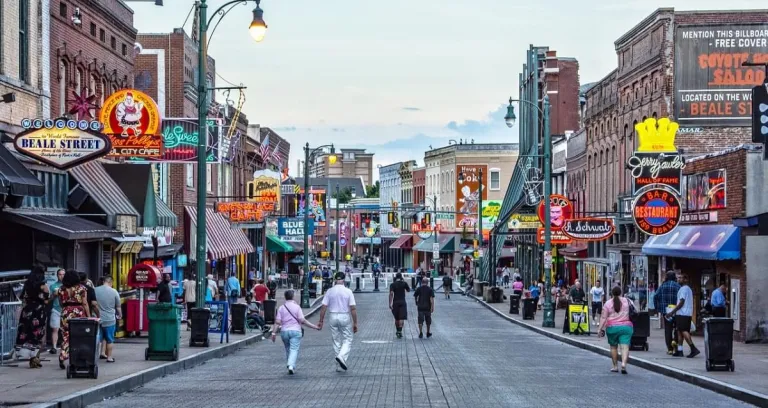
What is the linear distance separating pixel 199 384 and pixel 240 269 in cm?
4593

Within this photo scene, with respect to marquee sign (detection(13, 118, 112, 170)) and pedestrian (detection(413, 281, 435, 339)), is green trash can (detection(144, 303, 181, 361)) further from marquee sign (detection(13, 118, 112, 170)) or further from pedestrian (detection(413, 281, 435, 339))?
pedestrian (detection(413, 281, 435, 339))

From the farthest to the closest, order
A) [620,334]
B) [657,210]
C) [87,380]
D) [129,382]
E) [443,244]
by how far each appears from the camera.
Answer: [443,244]
[657,210]
[620,334]
[129,382]
[87,380]

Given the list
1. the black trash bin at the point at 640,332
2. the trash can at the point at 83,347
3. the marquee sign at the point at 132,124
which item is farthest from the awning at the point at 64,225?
the black trash bin at the point at 640,332

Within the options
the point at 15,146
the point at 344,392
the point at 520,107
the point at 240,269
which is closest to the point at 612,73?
the point at 240,269

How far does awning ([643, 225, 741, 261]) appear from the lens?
33.7m

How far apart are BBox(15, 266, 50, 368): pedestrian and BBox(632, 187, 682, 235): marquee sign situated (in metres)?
19.4

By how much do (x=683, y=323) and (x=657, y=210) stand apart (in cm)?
1066

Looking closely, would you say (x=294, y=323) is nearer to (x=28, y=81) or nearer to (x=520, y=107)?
(x=28, y=81)

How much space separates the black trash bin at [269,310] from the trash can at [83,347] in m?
21.6

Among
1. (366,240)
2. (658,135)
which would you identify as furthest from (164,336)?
(366,240)

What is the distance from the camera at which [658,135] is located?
143 feet

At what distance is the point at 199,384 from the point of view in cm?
2048

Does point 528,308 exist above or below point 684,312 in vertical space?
below

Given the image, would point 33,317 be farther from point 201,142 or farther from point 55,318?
point 201,142
